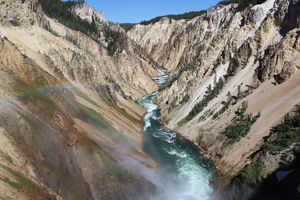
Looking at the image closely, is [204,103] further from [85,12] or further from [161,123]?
[85,12]

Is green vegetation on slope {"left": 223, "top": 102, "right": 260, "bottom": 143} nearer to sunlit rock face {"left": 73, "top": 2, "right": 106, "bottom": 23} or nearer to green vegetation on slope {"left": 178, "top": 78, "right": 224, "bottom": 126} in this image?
green vegetation on slope {"left": 178, "top": 78, "right": 224, "bottom": 126}

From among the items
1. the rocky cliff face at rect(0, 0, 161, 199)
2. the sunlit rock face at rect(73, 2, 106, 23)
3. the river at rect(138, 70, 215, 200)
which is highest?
the sunlit rock face at rect(73, 2, 106, 23)

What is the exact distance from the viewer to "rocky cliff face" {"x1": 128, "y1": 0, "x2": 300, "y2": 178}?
86.1 feet

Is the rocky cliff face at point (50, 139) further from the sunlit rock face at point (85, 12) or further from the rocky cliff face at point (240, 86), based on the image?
the sunlit rock face at point (85, 12)

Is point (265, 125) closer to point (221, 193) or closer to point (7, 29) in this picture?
point (221, 193)

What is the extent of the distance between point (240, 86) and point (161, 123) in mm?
13542

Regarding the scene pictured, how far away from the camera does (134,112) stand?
4372 cm

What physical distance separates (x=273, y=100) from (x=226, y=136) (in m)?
6.13

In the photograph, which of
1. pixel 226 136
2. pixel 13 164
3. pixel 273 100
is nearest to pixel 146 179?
pixel 13 164

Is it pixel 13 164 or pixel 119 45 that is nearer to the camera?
pixel 13 164

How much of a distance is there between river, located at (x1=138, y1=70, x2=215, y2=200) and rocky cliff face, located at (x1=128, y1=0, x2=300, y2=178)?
5.07 ft

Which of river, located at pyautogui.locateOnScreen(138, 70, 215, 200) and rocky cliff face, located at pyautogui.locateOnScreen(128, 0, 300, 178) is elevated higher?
rocky cliff face, located at pyautogui.locateOnScreen(128, 0, 300, 178)

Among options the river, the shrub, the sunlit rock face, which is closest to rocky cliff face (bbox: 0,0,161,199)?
the river

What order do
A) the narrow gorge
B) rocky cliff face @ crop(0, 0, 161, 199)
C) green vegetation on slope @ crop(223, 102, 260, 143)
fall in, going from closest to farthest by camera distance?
rocky cliff face @ crop(0, 0, 161, 199), the narrow gorge, green vegetation on slope @ crop(223, 102, 260, 143)
